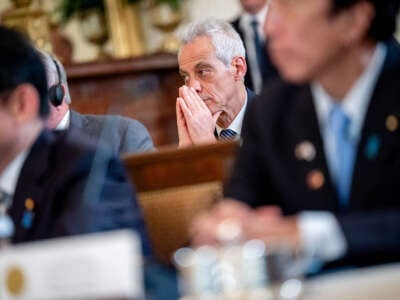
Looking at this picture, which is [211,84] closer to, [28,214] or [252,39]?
[252,39]

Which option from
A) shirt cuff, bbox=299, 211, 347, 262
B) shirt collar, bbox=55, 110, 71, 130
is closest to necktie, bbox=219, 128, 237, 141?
shirt collar, bbox=55, 110, 71, 130

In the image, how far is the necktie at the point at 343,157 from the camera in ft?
8.05

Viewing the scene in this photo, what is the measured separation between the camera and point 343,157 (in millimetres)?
2463

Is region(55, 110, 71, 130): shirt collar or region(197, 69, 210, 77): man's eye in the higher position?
region(197, 69, 210, 77): man's eye

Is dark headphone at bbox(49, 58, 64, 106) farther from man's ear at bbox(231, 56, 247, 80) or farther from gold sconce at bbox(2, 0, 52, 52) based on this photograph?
gold sconce at bbox(2, 0, 52, 52)

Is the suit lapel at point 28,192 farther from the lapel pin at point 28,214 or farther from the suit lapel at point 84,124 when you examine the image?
the suit lapel at point 84,124

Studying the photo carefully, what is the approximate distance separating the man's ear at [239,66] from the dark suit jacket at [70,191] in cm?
185

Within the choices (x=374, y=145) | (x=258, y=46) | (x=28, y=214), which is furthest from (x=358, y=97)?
(x=258, y=46)

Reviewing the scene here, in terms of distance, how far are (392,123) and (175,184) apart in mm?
865

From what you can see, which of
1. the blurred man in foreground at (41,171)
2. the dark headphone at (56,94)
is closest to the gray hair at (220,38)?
the dark headphone at (56,94)

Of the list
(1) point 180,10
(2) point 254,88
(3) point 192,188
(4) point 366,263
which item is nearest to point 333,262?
(4) point 366,263

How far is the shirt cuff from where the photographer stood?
203 cm

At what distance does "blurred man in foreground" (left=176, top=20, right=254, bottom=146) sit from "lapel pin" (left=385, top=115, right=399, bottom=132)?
1953 mm

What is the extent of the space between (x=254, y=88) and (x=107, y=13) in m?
2.67
